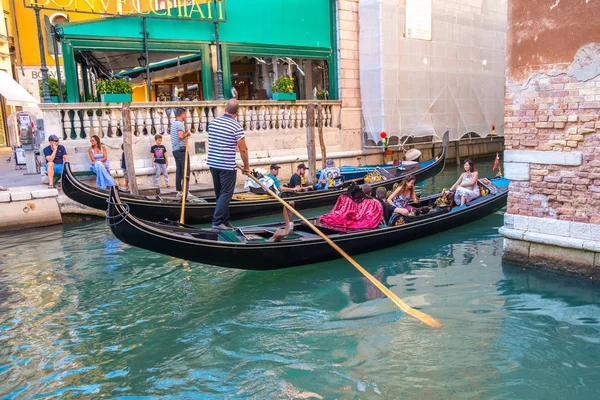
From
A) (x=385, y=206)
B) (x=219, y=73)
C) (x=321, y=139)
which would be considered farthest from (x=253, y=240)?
(x=219, y=73)

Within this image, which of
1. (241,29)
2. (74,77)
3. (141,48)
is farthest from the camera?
(241,29)

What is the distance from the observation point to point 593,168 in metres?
3.67

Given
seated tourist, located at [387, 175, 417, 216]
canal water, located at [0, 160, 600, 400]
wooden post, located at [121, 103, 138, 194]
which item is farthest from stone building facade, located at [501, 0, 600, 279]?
wooden post, located at [121, 103, 138, 194]

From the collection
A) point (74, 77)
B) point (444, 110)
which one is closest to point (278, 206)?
point (74, 77)

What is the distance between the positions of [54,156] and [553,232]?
Answer: 5524 mm

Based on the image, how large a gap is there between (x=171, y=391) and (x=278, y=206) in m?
4.26

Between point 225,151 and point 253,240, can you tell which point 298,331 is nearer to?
point 253,240

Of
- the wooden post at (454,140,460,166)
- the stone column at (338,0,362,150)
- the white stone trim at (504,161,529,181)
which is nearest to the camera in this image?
the white stone trim at (504,161,529,181)

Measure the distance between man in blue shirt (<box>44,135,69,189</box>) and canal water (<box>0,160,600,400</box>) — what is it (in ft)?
6.34

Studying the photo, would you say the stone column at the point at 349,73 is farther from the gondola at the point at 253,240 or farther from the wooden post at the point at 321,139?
the gondola at the point at 253,240

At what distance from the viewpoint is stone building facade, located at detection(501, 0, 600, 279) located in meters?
3.64

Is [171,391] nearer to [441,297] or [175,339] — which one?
Answer: [175,339]

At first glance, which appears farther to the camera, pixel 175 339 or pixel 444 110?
pixel 444 110

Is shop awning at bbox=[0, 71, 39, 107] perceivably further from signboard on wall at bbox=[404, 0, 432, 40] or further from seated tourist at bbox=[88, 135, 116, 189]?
signboard on wall at bbox=[404, 0, 432, 40]
